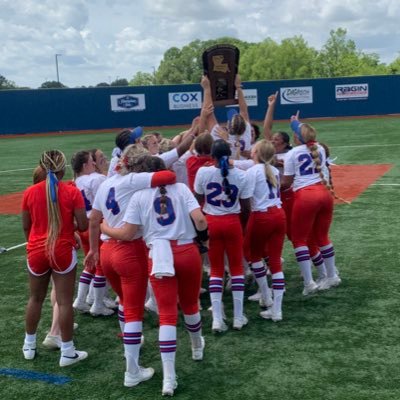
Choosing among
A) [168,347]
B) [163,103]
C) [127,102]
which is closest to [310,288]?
[168,347]

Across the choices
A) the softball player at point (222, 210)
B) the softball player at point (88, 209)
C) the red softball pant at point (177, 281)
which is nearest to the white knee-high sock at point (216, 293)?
the softball player at point (222, 210)

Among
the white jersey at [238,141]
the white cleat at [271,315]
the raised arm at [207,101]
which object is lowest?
the white cleat at [271,315]

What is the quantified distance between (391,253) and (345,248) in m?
0.69

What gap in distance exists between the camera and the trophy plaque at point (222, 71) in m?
6.09

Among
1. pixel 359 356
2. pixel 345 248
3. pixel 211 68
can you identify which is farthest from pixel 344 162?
pixel 359 356

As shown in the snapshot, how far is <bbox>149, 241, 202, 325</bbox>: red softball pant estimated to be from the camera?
14.0 ft

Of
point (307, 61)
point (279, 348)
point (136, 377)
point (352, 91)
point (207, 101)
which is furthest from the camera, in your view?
point (307, 61)

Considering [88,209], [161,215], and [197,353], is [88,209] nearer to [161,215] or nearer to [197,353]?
[161,215]

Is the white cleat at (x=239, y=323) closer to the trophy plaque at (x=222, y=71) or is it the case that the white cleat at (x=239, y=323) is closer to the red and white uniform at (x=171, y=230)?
the red and white uniform at (x=171, y=230)

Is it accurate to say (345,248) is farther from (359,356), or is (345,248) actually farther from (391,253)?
(359,356)

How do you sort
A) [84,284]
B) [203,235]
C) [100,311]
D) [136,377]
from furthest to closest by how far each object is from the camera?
[84,284] → [100,311] → [136,377] → [203,235]

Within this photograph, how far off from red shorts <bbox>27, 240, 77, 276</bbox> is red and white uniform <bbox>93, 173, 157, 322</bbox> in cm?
37

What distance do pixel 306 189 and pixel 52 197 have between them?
2960mm

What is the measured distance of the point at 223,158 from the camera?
200 inches
